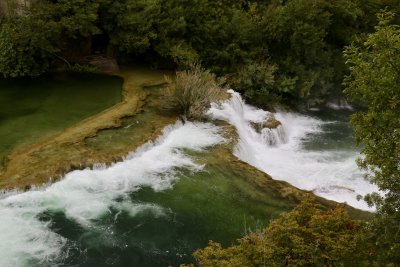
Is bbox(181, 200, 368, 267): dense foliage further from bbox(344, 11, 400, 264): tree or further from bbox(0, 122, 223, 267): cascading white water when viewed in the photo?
bbox(0, 122, 223, 267): cascading white water

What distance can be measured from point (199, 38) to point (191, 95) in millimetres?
4995

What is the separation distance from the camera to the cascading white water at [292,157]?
13.1 metres

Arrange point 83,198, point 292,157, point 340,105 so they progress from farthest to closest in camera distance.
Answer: point 340,105
point 292,157
point 83,198

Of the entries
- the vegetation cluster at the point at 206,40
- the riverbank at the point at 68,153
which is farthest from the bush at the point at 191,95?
the riverbank at the point at 68,153

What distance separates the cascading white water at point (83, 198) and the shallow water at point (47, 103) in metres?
2.14

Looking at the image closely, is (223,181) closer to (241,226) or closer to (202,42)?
(241,226)

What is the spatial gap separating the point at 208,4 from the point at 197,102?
6.28 m

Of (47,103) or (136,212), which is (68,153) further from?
(47,103)

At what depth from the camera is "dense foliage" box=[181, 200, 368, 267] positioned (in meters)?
6.52

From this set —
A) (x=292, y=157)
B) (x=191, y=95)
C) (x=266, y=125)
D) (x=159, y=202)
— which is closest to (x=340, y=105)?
(x=266, y=125)

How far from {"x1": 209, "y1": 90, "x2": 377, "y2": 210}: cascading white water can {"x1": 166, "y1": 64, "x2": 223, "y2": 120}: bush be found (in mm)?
595

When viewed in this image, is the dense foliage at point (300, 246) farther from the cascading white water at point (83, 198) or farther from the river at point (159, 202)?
the cascading white water at point (83, 198)

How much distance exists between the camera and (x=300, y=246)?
655 cm

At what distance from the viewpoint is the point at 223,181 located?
12.1 meters
